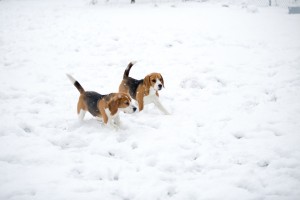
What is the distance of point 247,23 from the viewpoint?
1375cm

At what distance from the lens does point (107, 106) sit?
5289mm

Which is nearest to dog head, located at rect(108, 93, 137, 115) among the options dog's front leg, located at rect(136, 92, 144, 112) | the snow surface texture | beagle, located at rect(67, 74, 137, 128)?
beagle, located at rect(67, 74, 137, 128)

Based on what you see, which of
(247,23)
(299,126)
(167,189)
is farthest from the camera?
(247,23)

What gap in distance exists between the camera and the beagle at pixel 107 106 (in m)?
5.26

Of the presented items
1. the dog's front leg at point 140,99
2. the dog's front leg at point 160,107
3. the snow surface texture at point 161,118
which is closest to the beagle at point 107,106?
the snow surface texture at point 161,118

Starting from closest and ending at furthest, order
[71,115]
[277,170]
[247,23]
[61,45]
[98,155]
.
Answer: [277,170] < [98,155] < [71,115] < [61,45] < [247,23]

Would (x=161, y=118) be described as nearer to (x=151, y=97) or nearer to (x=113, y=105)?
(x=151, y=97)

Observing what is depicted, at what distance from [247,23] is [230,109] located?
919cm

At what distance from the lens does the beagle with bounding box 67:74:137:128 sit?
17.3ft

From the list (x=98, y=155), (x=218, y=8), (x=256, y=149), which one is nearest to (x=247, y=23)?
(x=218, y=8)

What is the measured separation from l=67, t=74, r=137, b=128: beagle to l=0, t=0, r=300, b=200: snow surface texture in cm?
29

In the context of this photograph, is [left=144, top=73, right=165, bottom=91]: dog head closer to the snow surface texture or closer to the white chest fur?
the white chest fur

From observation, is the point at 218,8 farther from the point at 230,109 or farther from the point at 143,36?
the point at 230,109

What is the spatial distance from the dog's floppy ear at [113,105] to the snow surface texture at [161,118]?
0.43 metres
